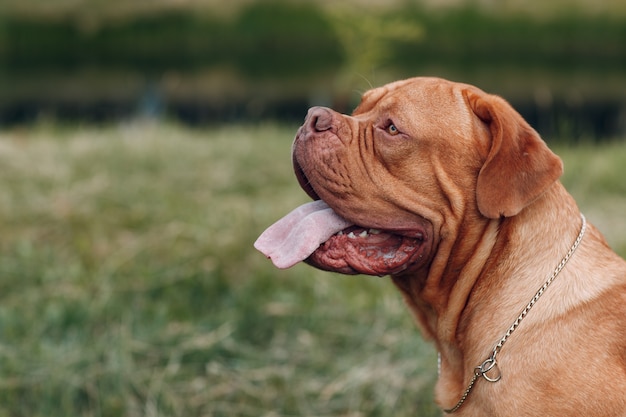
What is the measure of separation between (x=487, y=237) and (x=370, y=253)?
440mm

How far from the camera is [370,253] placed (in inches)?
121

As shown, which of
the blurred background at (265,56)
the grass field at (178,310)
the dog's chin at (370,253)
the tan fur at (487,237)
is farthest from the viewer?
the blurred background at (265,56)

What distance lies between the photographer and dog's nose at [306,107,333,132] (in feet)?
10.2

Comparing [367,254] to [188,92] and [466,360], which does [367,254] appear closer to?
[466,360]

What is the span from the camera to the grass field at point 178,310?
4.13 meters

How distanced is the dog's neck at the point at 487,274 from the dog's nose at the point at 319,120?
61 cm

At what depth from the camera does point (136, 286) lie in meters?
5.09

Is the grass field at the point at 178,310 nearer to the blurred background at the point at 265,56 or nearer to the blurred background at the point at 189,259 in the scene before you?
the blurred background at the point at 189,259

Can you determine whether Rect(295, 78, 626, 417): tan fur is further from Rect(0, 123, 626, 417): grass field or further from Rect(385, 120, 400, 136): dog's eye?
Rect(0, 123, 626, 417): grass field

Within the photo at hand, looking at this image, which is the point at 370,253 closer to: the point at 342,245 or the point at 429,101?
the point at 342,245

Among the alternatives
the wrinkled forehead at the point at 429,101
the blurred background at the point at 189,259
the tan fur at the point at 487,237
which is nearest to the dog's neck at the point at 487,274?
the tan fur at the point at 487,237

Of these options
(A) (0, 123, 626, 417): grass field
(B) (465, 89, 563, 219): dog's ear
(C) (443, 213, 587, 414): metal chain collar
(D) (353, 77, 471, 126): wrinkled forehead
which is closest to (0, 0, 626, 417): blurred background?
(A) (0, 123, 626, 417): grass field

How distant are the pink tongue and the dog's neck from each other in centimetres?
43

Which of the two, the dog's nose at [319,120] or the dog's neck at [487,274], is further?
the dog's nose at [319,120]
